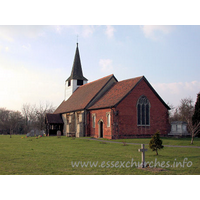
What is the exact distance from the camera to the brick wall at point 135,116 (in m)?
30.8

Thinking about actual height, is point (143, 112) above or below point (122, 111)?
below

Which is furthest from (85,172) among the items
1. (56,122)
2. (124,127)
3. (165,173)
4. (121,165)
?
(56,122)

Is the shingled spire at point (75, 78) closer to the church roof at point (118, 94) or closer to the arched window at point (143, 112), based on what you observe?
the church roof at point (118, 94)

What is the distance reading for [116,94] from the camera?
111 ft

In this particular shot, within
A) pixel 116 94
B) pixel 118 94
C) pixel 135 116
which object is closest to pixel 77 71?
pixel 116 94

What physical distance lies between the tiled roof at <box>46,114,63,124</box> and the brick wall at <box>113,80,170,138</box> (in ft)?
63.6

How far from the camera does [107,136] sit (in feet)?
104

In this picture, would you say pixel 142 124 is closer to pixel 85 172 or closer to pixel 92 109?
pixel 92 109

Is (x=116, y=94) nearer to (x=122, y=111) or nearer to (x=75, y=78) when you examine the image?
(x=122, y=111)

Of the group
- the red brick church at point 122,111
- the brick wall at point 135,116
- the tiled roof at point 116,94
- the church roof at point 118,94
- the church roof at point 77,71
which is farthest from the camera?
the church roof at point 77,71

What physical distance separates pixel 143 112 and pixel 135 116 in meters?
1.55

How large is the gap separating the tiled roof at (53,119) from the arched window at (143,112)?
2024cm

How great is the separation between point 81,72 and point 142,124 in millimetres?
25687

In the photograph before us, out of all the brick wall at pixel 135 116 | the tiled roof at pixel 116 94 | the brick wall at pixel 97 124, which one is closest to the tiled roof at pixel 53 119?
the brick wall at pixel 97 124
